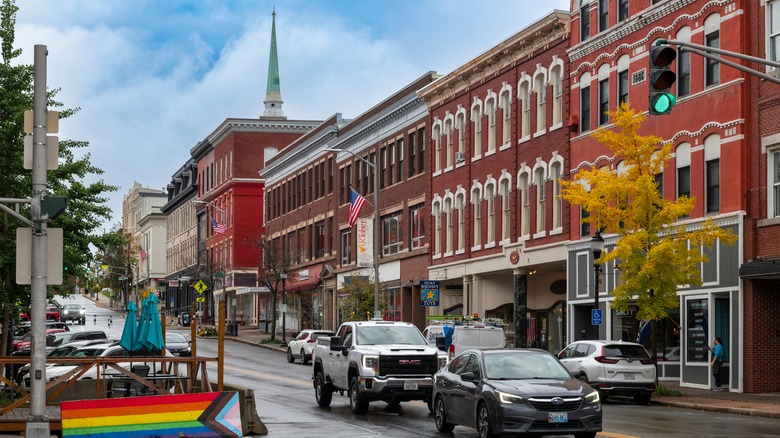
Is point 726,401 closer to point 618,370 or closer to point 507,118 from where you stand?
point 618,370

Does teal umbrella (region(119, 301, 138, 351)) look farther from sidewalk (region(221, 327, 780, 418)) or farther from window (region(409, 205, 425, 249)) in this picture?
window (region(409, 205, 425, 249))

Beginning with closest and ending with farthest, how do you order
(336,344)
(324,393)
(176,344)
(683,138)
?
(336,344) → (324,393) → (683,138) → (176,344)

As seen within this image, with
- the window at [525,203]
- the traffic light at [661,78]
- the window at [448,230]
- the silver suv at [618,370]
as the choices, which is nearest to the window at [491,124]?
the window at [525,203]

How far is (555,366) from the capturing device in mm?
20109

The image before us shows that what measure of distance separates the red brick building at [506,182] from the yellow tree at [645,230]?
10639 millimetres

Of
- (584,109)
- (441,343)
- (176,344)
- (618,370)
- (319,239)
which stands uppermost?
(584,109)

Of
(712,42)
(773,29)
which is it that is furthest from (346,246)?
(773,29)

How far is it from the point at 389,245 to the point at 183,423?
47291 mm

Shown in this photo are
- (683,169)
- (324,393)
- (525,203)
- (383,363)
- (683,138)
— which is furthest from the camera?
(525,203)

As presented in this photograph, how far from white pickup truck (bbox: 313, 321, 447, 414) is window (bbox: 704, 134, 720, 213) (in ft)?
40.9

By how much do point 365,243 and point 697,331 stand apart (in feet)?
93.7

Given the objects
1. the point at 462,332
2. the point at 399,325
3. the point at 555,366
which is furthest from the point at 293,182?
the point at 555,366

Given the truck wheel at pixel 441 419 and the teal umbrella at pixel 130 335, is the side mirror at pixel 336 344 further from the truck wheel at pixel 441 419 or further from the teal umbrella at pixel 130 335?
the truck wheel at pixel 441 419

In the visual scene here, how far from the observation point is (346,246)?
70.2 meters
